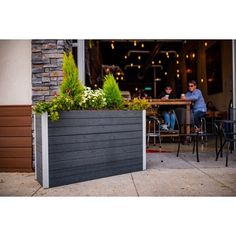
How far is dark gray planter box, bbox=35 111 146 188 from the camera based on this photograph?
3445 millimetres

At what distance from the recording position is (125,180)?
3756 millimetres

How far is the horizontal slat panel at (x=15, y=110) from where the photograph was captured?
4.35m

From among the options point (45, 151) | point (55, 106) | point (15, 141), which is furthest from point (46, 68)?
point (45, 151)

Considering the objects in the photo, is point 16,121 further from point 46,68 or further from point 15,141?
point 46,68

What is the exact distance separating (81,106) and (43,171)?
871 mm

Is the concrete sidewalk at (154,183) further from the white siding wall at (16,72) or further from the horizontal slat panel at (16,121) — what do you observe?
the white siding wall at (16,72)

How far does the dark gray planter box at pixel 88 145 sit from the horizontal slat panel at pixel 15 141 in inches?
27.6

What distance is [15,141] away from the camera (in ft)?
14.4

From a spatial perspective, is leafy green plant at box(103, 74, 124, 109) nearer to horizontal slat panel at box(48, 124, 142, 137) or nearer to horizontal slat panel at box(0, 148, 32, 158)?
horizontal slat panel at box(48, 124, 142, 137)
